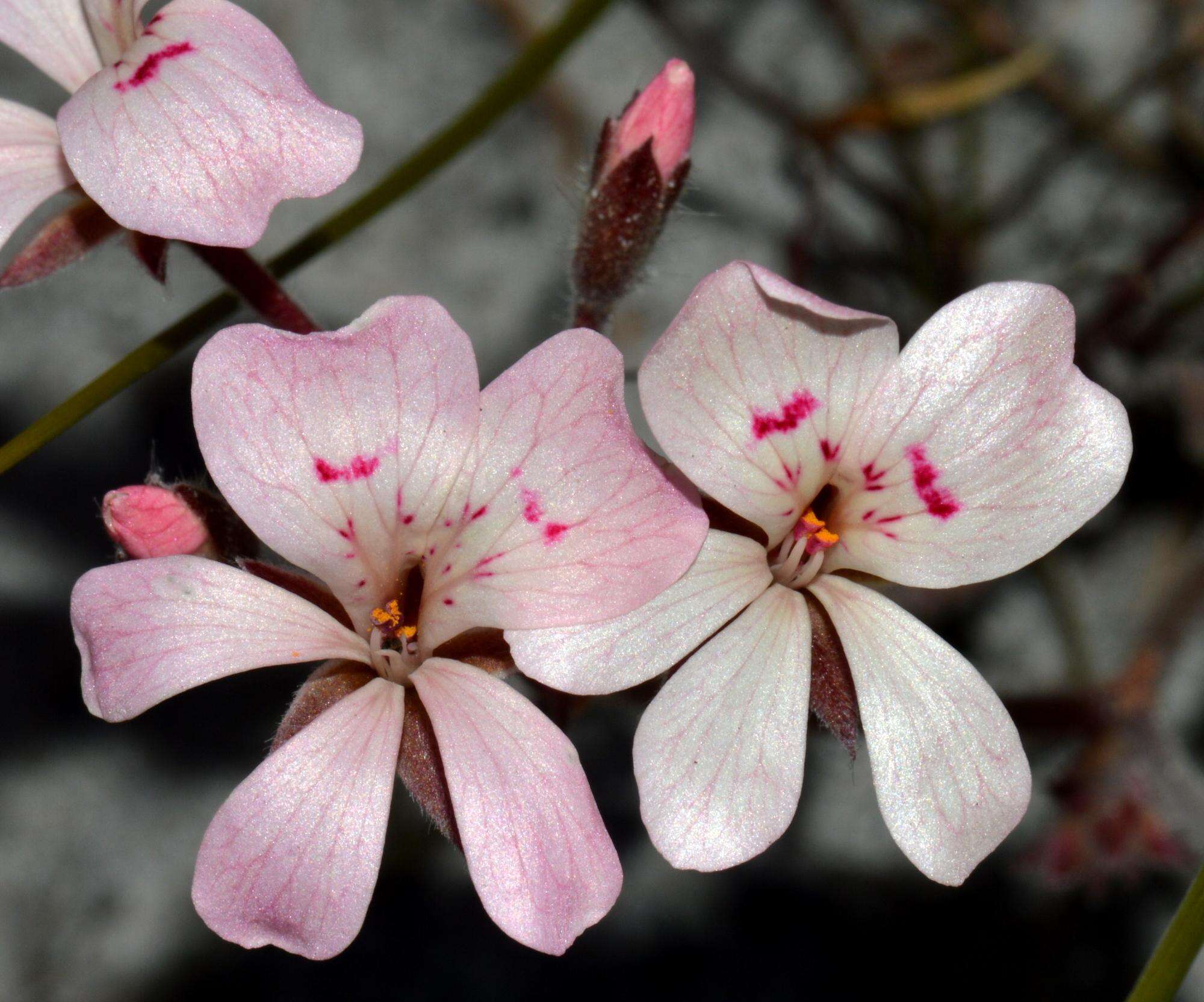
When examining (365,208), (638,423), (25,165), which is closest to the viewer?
(25,165)

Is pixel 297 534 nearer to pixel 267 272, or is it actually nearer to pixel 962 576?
pixel 267 272

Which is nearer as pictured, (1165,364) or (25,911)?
(25,911)

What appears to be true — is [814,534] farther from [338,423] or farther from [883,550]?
[338,423]

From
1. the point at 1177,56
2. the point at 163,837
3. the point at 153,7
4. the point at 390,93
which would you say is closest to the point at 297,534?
the point at 163,837

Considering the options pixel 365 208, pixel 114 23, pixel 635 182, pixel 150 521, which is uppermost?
pixel 635 182

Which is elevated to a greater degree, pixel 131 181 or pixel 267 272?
pixel 131 181

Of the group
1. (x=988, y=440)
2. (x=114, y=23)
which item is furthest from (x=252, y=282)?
(x=988, y=440)
